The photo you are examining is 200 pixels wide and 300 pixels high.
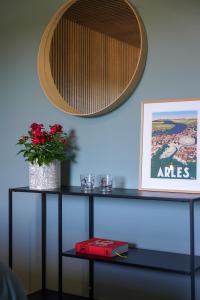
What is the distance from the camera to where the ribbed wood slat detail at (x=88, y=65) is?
8.39 ft

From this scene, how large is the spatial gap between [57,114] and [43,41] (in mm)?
436

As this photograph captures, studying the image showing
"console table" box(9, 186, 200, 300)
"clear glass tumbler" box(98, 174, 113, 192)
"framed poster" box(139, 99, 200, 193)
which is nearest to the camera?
"console table" box(9, 186, 200, 300)

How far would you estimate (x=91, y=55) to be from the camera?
2711 mm

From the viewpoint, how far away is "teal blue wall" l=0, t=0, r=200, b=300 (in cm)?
242

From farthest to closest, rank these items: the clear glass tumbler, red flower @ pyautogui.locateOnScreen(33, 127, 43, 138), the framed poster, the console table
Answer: red flower @ pyautogui.locateOnScreen(33, 127, 43, 138)
the clear glass tumbler
the framed poster
the console table

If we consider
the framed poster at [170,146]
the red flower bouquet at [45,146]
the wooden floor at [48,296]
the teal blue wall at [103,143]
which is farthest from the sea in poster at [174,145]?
the wooden floor at [48,296]

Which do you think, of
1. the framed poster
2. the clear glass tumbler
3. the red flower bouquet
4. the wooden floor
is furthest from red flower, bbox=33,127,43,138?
the wooden floor

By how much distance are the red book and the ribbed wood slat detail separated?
73cm

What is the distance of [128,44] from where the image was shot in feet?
8.30

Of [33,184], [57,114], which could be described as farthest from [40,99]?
[33,184]

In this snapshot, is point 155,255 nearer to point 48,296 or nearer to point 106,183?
point 106,183

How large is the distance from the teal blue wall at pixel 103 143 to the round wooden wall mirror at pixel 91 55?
0.07m

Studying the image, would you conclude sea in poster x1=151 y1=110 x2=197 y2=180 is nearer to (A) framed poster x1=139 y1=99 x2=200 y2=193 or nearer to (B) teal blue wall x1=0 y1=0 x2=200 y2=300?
(A) framed poster x1=139 y1=99 x2=200 y2=193

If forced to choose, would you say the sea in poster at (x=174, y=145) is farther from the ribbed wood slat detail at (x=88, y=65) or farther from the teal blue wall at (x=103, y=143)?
the ribbed wood slat detail at (x=88, y=65)
